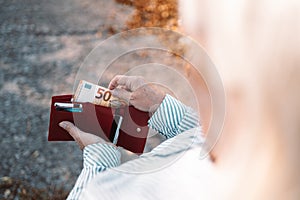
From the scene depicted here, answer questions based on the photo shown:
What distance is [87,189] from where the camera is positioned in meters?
0.96

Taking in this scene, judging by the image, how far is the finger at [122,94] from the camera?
50.3 inches

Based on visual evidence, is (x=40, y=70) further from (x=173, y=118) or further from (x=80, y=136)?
(x=173, y=118)

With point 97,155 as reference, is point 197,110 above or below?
above

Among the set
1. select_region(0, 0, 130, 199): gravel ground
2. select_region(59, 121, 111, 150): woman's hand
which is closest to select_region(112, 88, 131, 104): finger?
select_region(59, 121, 111, 150): woman's hand

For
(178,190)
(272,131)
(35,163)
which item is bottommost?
(35,163)

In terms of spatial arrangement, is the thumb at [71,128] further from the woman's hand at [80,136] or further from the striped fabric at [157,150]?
the striped fabric at [157,150]

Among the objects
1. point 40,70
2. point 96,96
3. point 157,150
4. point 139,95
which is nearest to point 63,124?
point 96,96

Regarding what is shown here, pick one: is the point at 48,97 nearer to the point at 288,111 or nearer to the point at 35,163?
the point at 35,163

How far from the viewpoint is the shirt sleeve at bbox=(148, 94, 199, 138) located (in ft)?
3.95

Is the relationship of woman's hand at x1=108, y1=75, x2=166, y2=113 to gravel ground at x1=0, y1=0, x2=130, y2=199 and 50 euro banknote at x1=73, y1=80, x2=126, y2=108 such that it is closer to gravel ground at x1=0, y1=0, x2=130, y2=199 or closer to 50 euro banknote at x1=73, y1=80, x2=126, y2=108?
50 euro banknote at x1=73, y1=80, x2=126, y2=108

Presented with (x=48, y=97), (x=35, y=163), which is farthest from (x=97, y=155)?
(x=48, y=97)

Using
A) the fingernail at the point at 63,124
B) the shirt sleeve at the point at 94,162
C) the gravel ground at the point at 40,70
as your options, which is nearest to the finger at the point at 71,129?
the fingernail at the point at 63,124

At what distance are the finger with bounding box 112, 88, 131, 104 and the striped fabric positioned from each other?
0.31 feet

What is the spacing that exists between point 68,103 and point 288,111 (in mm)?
829
